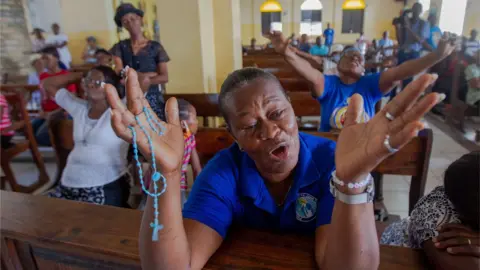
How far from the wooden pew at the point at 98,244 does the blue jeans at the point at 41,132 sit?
3195 millimetres

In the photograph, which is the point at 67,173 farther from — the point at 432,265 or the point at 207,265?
the point at 432,265

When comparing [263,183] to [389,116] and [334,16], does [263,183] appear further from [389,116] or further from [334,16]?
[334,16]

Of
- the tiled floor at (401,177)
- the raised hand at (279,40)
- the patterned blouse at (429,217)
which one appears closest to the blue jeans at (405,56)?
the tiled floor at (401,177)

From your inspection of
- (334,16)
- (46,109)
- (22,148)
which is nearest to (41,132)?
(46,109)

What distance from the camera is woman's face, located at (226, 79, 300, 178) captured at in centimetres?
96

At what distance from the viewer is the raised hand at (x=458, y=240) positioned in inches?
32.2

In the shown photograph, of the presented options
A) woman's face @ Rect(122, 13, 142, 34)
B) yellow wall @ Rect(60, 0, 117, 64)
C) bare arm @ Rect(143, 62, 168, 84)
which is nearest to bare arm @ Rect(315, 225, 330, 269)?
bare arm @ Rect(143, 62, 168, 84)

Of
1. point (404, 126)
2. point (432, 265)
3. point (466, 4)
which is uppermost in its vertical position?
point (466, 4)

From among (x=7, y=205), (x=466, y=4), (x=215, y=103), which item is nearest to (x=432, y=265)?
(x=466, y=4)

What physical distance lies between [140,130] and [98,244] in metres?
0.41

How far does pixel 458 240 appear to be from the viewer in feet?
2.82

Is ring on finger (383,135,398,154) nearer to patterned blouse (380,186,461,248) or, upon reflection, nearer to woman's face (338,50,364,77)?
patterned blouse (380,186,461,248)

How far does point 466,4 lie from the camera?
1.41 metres

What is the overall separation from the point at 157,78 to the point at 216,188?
2201 mm
